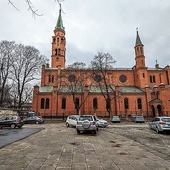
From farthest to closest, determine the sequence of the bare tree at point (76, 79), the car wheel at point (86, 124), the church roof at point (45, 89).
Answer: the church roof at point (45, 89) → the bare tree at point (76, 79) → the car wheel at point (86, 124)

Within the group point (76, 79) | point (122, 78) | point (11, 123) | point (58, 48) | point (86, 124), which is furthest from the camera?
point (58, 48)

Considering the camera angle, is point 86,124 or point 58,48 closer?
point 86,124

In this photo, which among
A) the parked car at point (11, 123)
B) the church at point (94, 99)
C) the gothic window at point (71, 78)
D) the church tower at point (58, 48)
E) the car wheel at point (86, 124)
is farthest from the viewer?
the church tower at point (58, 48)

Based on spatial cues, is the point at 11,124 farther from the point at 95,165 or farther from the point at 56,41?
the point at 56,41

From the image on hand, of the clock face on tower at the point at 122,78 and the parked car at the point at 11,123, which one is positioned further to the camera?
the clock face on tower at the point at 122,78

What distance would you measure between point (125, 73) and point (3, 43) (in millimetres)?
33998

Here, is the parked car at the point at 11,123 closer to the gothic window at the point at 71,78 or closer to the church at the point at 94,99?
the church at the point at 94,99

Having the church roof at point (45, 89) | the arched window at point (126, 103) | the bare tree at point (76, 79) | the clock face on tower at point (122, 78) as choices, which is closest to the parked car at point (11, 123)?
the bare tree at point (76, 79)

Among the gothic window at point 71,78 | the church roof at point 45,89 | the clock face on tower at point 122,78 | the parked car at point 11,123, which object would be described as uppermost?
the clock face on tower at point 122,78

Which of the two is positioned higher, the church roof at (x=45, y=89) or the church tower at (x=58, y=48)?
the church tower at (x=58, y=48)

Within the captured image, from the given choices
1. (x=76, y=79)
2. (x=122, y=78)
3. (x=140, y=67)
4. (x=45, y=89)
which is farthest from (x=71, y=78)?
(x=140, y=67)

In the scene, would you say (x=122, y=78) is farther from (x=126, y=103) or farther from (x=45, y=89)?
(x=45, y=89)

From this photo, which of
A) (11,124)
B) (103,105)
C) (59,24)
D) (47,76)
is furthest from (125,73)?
(11,124)

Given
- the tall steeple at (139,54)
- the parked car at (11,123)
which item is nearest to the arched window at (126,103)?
the tall steeple at (139,54)
